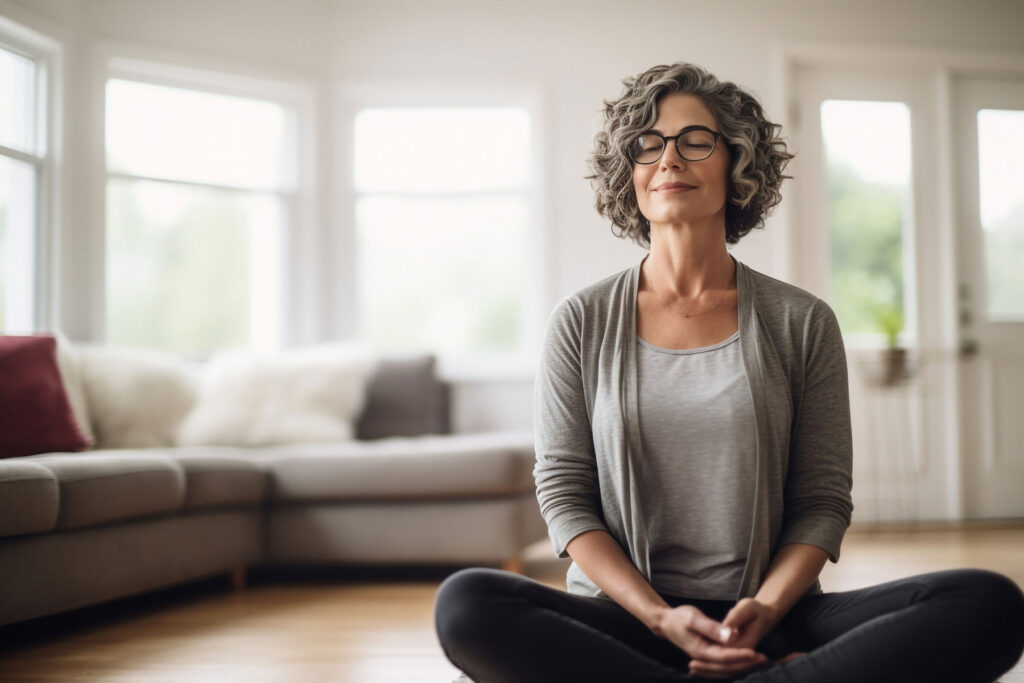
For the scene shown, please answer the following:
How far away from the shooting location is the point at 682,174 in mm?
1483

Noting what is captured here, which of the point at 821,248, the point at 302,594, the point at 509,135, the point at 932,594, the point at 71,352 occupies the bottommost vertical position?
the point at 302,594

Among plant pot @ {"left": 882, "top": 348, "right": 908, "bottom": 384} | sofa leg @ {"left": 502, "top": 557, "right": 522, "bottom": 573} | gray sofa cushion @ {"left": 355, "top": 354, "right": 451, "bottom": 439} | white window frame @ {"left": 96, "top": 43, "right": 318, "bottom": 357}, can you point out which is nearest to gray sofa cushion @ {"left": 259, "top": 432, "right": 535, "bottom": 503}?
sofa leg @ {"left": 502, "top": 557, "right": 522, "bottom": 573}

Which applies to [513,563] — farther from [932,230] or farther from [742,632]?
[932,230]

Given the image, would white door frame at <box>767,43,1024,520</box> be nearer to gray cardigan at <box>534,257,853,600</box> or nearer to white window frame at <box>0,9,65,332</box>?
gray cardigan at <box>534,257,853,600</box>

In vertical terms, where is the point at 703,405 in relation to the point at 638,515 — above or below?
above

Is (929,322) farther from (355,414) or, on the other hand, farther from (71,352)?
(71,352)

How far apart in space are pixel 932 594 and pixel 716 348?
18.8 inches

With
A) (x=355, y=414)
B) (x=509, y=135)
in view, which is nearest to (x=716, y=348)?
(x=355, y=414)

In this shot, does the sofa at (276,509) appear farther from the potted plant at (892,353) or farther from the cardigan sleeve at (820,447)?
the potted plant at (892,353)

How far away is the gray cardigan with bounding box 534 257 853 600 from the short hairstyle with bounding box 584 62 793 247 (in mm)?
136

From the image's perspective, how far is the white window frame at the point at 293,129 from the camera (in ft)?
13.5

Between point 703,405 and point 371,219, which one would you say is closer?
point 703,405

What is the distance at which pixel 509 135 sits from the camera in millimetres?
4621

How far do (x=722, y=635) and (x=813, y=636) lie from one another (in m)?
0.23
